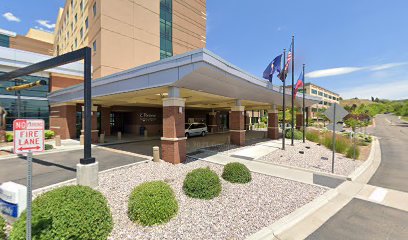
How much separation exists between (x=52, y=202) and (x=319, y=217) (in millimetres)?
7370

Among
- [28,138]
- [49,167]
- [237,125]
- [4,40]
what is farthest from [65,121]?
[4,40]

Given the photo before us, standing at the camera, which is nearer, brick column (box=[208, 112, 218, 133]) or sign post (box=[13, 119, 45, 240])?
sign post (box=[13, 119, 45, 240])

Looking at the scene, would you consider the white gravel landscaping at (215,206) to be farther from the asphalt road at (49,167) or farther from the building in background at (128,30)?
the building in background at (128,30)

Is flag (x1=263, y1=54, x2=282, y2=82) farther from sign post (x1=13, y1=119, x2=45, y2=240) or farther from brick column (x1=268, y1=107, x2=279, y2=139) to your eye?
sign post (x1=13, y1=119, x2=45, y2=240)

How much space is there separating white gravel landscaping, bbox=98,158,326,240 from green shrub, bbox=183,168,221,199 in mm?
209

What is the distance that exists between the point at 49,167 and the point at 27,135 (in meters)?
9.90

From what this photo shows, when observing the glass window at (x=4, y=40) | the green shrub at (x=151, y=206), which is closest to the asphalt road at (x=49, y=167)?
the green shrub at (x=151, y=206)

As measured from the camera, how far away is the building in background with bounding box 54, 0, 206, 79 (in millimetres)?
24172

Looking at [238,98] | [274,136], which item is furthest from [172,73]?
[274,136]

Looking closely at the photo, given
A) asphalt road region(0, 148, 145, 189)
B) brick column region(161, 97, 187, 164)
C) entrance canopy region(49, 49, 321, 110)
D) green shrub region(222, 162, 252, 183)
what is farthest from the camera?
brick column region(161, 97, 187, 164)

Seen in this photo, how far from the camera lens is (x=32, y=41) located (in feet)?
175

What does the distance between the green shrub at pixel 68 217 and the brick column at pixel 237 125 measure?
47.6 ft

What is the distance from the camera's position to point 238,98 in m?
17.5

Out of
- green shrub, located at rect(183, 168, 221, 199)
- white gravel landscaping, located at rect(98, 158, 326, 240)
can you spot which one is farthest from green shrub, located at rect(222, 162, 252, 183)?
green shrub, located at rect(183, 168, 221, 199)
